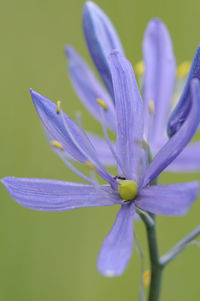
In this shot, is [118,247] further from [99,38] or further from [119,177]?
[99,38]

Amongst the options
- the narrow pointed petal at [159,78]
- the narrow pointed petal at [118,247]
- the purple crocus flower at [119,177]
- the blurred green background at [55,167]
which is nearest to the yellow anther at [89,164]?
the purple crocus flower at [119,177]

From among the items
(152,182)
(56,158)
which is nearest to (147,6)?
(56,158)

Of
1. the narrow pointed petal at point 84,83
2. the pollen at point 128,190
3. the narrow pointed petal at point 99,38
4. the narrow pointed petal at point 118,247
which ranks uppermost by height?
the narrow pointed petal at point 99,38

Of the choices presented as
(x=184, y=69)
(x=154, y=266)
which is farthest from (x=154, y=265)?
(x=184, y=69)

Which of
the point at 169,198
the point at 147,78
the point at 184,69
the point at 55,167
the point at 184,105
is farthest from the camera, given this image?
the point at 55,167

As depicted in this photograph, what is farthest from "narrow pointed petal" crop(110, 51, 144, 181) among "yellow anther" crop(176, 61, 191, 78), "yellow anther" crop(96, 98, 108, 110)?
"yellow anther" crop(176, 61, 191, 78)

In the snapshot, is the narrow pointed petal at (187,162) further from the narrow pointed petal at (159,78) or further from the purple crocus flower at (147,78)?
the narrow pointed petal at (159,78)

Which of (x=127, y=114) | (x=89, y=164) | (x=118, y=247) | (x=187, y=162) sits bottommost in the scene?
(x=187, y=162)
